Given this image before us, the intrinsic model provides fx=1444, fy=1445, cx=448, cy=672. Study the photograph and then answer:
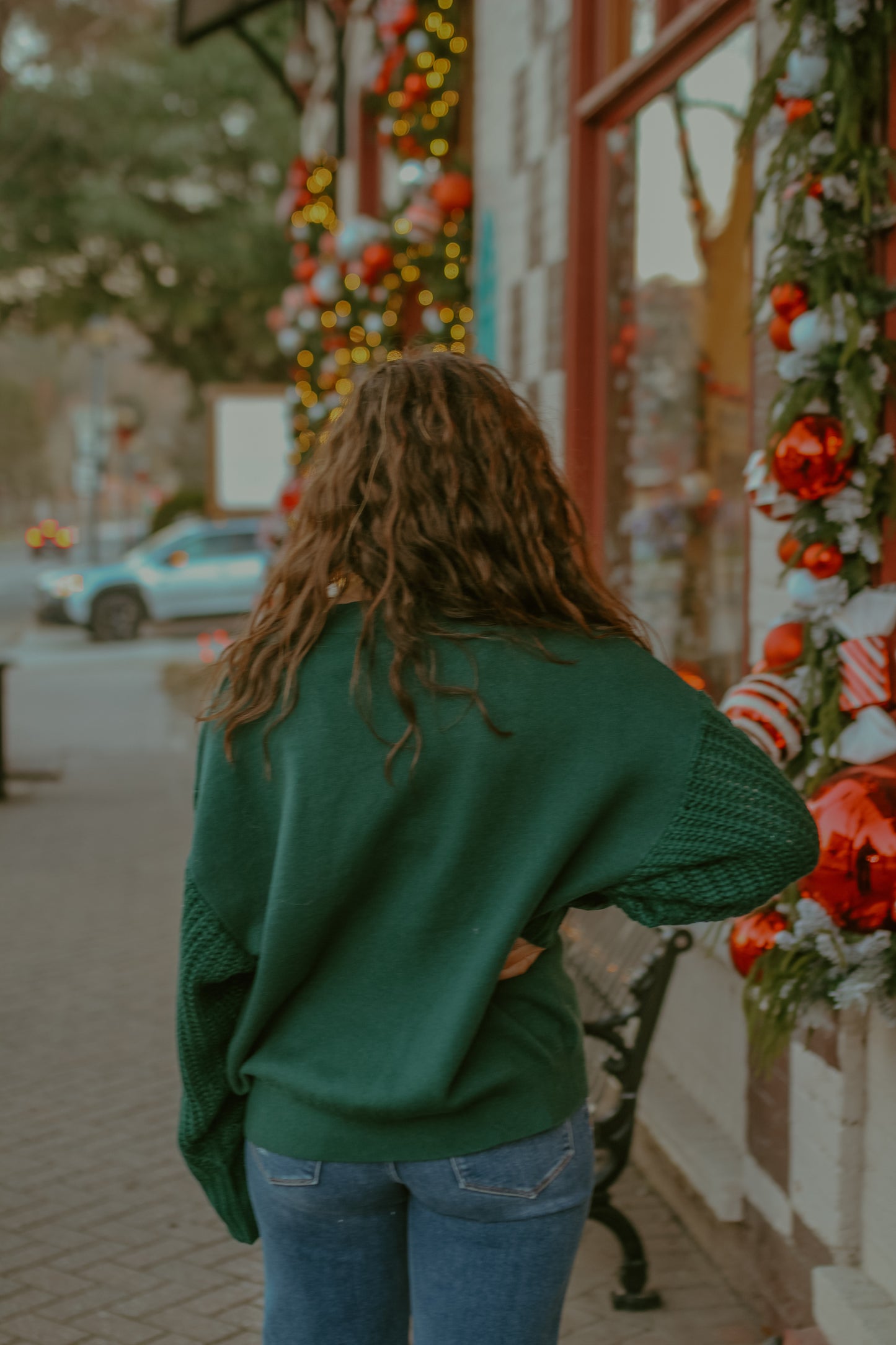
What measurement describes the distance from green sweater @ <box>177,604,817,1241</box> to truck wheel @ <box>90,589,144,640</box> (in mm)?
21219

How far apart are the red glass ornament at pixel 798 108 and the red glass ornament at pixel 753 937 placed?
1.49 metres

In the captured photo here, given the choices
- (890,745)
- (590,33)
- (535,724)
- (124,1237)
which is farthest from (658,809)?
(590,33)

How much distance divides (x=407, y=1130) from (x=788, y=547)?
64.4 inches

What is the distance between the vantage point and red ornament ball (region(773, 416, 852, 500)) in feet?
8.83

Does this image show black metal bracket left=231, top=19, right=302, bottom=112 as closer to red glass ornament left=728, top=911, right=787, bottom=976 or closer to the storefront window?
the storefront window

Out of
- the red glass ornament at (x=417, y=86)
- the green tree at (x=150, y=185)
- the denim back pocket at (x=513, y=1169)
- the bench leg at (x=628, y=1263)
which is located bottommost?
the bench leg at (x=628, y=1263)

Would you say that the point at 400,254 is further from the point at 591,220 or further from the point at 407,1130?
the point at 407,1130

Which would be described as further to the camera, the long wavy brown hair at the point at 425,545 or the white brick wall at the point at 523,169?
the white brick wall at the point at 523,169

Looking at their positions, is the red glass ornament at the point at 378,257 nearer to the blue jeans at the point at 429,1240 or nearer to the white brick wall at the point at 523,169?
the white brick wall at the point at 523,169

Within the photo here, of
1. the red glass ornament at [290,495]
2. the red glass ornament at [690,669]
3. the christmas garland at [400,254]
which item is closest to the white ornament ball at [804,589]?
the red glass ornament at [690,669]

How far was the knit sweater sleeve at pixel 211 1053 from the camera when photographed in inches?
68.2

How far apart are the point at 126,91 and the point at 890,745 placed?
23.3 metres

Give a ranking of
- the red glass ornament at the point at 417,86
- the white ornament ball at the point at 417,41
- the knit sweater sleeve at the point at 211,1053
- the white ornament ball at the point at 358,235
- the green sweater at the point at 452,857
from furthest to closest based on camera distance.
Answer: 1. the white ornament ball at the point at 358,235
2. the red glass ornament at the point at 417,86
3. the white ornament ball at the point at 417,41
4. the knit sweater sleeve at the point at 211,1053
5. the green sweater at the point at 452,857

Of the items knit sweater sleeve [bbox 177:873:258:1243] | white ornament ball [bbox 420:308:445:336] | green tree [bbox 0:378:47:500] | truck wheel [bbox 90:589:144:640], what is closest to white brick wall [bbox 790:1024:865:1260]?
knit sweater sleeve [bbox 177:873:258:1243]
